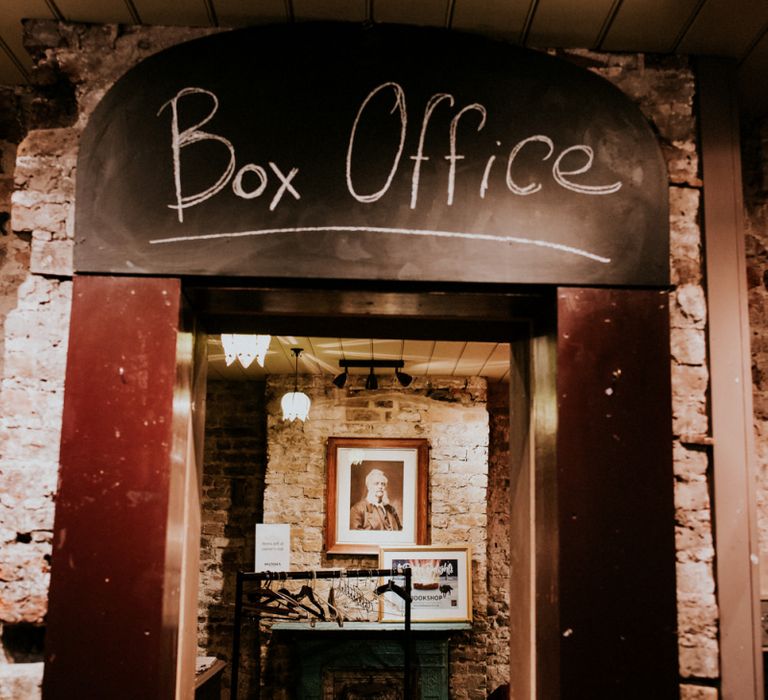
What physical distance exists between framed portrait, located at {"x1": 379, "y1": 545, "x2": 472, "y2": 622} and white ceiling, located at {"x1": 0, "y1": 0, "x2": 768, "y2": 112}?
480 centimetres

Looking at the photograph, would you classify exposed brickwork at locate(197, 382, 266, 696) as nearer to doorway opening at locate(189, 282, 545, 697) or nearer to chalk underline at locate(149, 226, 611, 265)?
doorway opening at locate(189, 282, 545, 697)

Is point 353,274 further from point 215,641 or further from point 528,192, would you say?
point 215,641

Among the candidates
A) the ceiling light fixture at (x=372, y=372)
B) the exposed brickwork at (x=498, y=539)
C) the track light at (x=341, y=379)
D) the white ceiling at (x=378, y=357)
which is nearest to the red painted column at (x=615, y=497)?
the white ceiling at (x=378, y=357)

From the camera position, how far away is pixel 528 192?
6.11 ft

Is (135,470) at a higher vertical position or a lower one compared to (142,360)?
lower

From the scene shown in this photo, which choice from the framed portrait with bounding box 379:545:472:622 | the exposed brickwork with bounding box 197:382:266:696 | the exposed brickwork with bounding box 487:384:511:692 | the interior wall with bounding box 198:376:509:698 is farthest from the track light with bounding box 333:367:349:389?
the exposed brickwork with bounding box 487:384:511:692

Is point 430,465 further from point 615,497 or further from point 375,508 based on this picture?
point 615,497

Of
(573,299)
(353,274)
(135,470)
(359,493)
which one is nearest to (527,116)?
(573,299)

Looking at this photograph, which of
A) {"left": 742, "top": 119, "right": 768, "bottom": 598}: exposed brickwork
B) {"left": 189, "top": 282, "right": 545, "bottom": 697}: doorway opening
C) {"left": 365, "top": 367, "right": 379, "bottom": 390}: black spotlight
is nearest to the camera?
{"left": 742, "top": 119, "right": 768, "bottom": 598}: exposed brickwork

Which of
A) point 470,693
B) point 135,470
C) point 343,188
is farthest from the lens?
point 470,693

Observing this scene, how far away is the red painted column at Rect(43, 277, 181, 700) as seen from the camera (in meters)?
1.67

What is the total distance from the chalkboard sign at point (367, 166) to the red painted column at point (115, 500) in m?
0.14

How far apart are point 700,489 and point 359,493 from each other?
4623 mm

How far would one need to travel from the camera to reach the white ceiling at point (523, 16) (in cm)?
185
